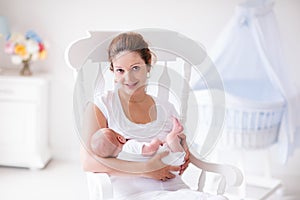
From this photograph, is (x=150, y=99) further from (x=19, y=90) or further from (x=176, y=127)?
(x=19, y=90)

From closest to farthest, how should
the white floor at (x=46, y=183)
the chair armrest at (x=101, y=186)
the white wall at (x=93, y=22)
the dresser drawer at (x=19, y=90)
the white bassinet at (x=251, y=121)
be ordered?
the chair armrest at (x=101, y=186)
the white bassinet at (x=251, y=121)
the white floor at (x=46, y=183)
the white wall at (x=93, y=22)
the dresser drawer at (x=19, y=90)

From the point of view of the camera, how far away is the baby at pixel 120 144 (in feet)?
6.47

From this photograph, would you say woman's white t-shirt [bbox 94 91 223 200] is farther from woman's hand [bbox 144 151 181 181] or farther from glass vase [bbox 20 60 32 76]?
glass vase [bbox 20 60 32 76]

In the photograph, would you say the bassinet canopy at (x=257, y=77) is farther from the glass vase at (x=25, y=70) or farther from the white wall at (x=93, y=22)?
the glass vase at (x=25, y=70)

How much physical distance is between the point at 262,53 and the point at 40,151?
5.67 ft

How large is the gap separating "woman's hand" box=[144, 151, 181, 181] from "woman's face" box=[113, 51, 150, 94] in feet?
0.85

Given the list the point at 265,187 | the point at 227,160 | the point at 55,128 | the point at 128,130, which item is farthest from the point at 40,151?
the point at 128,130

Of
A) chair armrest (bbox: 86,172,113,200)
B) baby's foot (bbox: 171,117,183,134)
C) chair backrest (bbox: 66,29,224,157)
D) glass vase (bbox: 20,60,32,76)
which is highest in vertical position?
chair backrest (bbox: 66,29,224,157)

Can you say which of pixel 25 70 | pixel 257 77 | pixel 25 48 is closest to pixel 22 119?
pixel 25 70

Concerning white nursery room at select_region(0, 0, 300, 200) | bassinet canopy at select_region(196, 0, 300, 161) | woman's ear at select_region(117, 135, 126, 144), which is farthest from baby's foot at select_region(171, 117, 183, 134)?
bassinet canopy at select_region(196, 0, 300, 161)

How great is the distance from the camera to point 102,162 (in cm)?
201

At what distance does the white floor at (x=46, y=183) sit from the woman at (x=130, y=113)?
167cm

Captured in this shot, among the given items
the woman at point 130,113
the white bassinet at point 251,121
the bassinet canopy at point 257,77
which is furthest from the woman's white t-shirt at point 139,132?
the bassinet canopy at point 257,77

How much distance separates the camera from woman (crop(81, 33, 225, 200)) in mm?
1997
